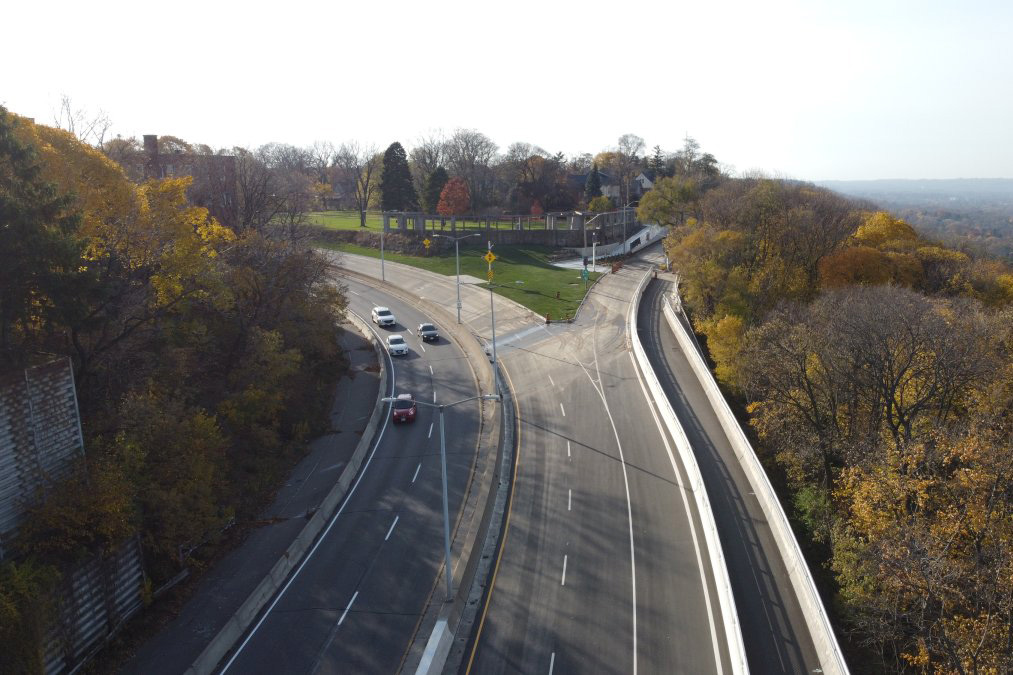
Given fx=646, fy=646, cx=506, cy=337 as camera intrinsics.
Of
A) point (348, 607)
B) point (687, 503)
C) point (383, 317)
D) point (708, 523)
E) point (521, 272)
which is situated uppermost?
point (521, 272)

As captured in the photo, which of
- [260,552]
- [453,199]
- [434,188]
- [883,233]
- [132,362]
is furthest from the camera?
[434,188]

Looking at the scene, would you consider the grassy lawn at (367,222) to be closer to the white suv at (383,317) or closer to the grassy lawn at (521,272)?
the grassy lawn at (521,272)

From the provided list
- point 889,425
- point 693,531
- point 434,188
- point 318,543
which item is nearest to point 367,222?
point 434,188

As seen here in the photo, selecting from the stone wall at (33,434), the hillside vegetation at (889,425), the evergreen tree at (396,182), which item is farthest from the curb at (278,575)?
the evergreen tree at (396,182)

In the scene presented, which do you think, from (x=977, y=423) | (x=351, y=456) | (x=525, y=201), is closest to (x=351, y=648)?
(x=351, y=456)

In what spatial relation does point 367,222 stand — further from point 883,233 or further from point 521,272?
point 883,233

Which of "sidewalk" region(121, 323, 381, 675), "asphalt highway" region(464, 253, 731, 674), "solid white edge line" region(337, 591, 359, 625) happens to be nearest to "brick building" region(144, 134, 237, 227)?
"sidewalk" region(121, 323, 381, 675)

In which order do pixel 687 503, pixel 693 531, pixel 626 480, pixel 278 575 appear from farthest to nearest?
1. pixel 626 480
2. pixel 687 503
3. pixel 693 531
4. pixel 278 575

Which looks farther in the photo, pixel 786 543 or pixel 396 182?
pixel 396 182
